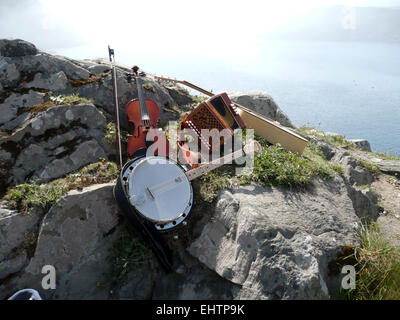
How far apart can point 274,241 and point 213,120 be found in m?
2.50

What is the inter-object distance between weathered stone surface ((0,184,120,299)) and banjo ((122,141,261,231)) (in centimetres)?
56

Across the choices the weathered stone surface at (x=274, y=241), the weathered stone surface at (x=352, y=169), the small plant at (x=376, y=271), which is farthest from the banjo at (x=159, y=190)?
the weathered stone surface at (x=352, y=169)

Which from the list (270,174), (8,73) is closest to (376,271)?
(270,174)

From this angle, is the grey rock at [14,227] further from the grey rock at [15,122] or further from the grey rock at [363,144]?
the grey rock at [363,144]

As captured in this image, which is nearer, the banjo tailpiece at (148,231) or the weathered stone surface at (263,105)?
the banjo tailpiece at (148,231)

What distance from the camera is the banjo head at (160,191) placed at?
11.5 feet

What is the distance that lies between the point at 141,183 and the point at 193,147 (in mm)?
1977

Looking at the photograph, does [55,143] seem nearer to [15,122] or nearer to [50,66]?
[15,122]

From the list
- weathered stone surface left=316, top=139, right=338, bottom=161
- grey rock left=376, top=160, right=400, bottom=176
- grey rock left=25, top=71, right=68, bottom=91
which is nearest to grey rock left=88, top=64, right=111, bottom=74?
grey rock left=25, top=71, right=68, bottom=91

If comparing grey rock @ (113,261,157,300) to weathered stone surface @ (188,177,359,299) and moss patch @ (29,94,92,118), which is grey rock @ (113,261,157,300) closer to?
weathered stone surface @ (188,177,359,299)

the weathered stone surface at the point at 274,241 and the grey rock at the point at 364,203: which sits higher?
the weathered stone surface at the point at 274,241

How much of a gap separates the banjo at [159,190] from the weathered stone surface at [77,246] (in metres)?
0.56

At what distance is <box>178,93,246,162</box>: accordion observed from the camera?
16.6 ft

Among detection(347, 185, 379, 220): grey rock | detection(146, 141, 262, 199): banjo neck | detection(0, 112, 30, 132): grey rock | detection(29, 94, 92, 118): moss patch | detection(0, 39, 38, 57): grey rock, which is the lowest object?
detection(347, 185, 379, 220): grey rock
